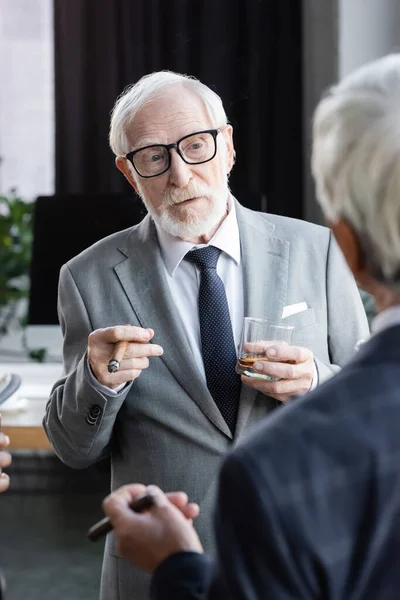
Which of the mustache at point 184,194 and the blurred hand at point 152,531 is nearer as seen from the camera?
the blurred hand at point 152,531

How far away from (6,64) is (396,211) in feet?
13.9

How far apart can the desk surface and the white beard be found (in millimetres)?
1022

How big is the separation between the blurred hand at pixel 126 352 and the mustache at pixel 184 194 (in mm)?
299

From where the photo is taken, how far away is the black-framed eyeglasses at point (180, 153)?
1.74 m

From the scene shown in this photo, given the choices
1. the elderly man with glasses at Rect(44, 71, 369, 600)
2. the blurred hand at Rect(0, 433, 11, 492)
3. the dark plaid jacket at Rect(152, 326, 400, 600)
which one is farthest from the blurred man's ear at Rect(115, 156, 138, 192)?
the dark plaid jacket at Rect(152, 326, 400, 600)

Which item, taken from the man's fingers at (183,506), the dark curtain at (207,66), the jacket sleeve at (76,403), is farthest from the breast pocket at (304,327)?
the dark curtain at (207,66)

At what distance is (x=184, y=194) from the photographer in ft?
5.66

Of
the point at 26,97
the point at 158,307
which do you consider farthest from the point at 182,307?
the point at 26,97

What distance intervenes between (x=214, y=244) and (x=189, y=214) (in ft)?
0.33

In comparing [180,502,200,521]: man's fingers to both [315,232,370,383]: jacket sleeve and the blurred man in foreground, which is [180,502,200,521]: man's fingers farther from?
[315,232,370,383]: jacket sleeve

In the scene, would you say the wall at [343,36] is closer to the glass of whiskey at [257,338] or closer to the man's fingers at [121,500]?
the glass of whiskey at [257,338]

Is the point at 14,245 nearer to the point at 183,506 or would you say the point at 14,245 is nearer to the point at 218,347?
the point at 218,347

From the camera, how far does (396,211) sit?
2.69ft

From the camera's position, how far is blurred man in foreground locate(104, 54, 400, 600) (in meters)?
0.76
